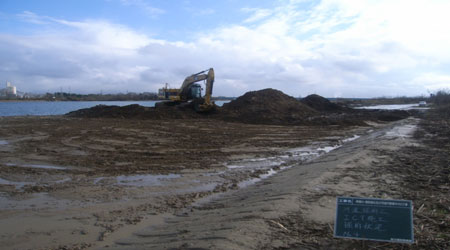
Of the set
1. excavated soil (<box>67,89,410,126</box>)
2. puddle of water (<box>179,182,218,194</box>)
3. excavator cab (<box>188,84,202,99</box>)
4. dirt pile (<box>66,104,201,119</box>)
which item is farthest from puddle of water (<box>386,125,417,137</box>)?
excavator cab (<box>188,84,202,99</box>)

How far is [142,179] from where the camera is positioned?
8133mm

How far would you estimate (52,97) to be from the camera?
98688 mm

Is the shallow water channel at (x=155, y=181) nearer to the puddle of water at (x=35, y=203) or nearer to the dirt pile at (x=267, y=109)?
the puddle of water at (x=35, y=203)

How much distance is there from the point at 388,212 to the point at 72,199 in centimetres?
572

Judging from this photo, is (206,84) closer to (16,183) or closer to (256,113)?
(256,113)

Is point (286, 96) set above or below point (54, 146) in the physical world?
above

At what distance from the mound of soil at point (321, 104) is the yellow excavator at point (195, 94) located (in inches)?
579

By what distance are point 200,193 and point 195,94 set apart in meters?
25.8

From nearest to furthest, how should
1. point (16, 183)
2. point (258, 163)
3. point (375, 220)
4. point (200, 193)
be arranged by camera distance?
1. point (375, 220)
2. point (200, 193)
3. point (16, 183)
4. point (258, 163)

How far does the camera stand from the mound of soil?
124ft

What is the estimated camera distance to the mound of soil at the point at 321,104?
37.8 metres

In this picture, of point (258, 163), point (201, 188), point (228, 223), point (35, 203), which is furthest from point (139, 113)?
point (228, 223)

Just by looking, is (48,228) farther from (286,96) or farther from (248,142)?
(286,96)

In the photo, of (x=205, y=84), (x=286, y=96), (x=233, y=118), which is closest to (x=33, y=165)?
(x=233, y=118)
